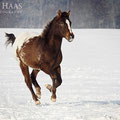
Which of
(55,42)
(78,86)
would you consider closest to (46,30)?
(55,42)

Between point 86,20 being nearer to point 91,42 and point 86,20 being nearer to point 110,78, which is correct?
point 91,42

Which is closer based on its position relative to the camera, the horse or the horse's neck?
the horse

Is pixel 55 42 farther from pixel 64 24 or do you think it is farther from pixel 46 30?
pixel 64 24

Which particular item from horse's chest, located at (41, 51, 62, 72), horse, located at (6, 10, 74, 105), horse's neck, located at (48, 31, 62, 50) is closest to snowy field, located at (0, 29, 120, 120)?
horse, located at (6, 10, 74, 105)

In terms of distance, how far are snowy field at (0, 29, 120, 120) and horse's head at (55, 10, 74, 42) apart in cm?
125

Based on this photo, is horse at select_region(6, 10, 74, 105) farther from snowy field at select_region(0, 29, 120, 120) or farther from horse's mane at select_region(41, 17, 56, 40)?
snowy field at select_region(0, 29, 120, 120)

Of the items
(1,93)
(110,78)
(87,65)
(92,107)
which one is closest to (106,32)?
(87,65)

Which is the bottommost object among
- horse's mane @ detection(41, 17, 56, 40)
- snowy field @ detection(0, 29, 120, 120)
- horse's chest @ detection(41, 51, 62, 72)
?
snowy field @ detection(0, 29, 120, 120)

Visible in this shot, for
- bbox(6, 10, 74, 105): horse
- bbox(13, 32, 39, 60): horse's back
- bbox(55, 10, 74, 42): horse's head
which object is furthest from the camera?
bbox(13, 32, 39, 60): horse's back

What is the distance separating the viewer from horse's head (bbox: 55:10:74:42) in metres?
4.81

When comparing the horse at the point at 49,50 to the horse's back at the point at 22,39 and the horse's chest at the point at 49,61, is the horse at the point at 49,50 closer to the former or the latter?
the horse's chest at the point at 49,61

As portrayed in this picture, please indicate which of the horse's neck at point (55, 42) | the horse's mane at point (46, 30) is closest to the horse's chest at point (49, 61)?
the horse's neck at point (55, 42)

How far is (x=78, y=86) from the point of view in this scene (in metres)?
9.09

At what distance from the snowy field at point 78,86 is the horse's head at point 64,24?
125cm
